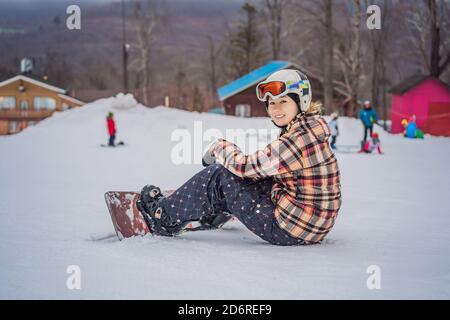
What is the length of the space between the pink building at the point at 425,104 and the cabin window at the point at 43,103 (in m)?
13.5

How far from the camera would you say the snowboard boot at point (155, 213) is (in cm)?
296

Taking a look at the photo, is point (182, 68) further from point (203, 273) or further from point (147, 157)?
point (203, 273)

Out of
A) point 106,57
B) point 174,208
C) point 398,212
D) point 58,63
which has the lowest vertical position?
point 398,212

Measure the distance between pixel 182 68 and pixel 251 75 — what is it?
2131 cm

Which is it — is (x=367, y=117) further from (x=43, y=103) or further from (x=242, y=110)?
(x=242, y=110)

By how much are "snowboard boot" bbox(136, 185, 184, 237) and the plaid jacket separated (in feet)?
1.58

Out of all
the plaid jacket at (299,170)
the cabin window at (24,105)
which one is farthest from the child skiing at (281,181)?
the cabin window at (24,105)

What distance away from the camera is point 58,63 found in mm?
20578

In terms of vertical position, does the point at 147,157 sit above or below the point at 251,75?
below

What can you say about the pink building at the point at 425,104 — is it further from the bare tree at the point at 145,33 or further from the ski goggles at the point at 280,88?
the bare tree at the point at 145,33

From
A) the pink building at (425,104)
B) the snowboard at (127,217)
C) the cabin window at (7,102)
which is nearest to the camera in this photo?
the snowboard at (127,217)

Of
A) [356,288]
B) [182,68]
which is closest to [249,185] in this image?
[356,288]

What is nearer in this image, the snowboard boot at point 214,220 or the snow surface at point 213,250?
the snow surface at point 213,250

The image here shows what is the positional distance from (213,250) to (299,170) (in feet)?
2.22
